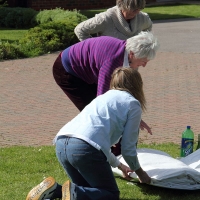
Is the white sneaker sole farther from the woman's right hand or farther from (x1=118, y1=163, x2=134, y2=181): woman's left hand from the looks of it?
the woman's right hand

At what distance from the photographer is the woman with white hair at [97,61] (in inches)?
177

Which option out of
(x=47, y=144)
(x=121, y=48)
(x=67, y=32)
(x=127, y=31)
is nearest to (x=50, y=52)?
(x=67, y=32)

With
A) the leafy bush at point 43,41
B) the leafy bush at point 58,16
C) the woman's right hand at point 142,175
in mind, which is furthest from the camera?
the leafy bush at point 58,16

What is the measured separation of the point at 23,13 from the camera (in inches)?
832

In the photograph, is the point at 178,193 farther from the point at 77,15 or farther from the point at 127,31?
the point at 77,15

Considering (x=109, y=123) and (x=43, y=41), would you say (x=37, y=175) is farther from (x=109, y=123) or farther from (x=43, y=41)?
(x=43, y=41)

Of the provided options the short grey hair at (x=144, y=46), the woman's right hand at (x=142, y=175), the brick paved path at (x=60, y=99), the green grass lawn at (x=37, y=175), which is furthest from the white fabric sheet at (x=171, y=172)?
the brick paved path at (x=60, y=99)

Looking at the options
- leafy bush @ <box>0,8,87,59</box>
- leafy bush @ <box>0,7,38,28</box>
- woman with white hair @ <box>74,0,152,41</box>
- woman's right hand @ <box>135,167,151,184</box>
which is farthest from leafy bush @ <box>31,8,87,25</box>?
woman's right hand @ <box>135,167,151,184</box>

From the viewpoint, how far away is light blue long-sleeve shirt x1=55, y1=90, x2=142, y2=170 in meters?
3.98

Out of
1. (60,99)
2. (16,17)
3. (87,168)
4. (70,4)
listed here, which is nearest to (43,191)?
(87,168)

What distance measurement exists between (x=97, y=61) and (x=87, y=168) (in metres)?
1.15

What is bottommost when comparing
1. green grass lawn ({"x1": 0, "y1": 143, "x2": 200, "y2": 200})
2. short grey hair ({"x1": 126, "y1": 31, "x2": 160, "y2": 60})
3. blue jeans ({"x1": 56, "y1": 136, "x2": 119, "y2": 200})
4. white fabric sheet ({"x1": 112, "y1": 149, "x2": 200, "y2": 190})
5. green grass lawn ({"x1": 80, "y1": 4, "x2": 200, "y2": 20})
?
green grass lawn ({"x1": 80, "y1": 4, "x2": 200, "y2": 20})

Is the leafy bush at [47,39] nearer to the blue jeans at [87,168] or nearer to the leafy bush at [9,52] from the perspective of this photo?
the leafy bush at [9,52]

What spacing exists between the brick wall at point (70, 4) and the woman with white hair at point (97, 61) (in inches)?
842
